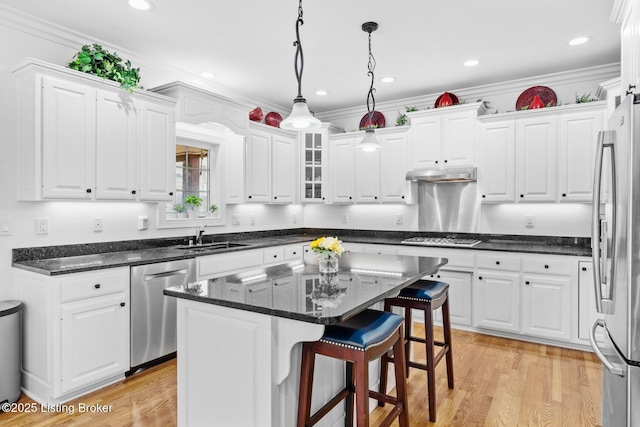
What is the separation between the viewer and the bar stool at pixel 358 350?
5.31ft

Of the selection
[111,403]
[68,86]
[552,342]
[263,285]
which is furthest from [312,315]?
[552,342]

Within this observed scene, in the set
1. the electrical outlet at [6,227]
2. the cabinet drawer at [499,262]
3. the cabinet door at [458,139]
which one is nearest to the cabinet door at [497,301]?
the cabinet drawer at [499,262]

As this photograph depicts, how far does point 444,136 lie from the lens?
447 centimetres

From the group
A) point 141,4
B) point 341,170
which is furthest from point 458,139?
point 141,4

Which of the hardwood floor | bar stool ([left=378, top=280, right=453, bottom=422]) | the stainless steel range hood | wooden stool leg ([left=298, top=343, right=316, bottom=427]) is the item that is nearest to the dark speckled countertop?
the stainless steel range hood

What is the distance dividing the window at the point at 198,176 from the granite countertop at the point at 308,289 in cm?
202

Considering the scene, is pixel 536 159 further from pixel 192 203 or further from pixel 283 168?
pixel 192 203

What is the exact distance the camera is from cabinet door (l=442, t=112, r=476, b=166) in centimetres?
432

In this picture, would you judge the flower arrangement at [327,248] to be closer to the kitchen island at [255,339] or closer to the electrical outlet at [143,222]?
the kitchen island at [255,339]

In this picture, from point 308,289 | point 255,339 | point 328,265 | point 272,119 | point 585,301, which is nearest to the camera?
point 255,339

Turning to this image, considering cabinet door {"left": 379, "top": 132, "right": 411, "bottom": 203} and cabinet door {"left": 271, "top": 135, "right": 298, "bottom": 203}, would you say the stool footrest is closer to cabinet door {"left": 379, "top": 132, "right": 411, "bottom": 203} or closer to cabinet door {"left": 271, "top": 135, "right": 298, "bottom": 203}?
cabinet door {"left": 379, "top": 132, "right": 411, "bottom": 203}

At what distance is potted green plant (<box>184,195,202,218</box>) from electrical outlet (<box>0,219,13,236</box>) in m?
1.58

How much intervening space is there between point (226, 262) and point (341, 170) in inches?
88.5

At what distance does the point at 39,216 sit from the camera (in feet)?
9.71
